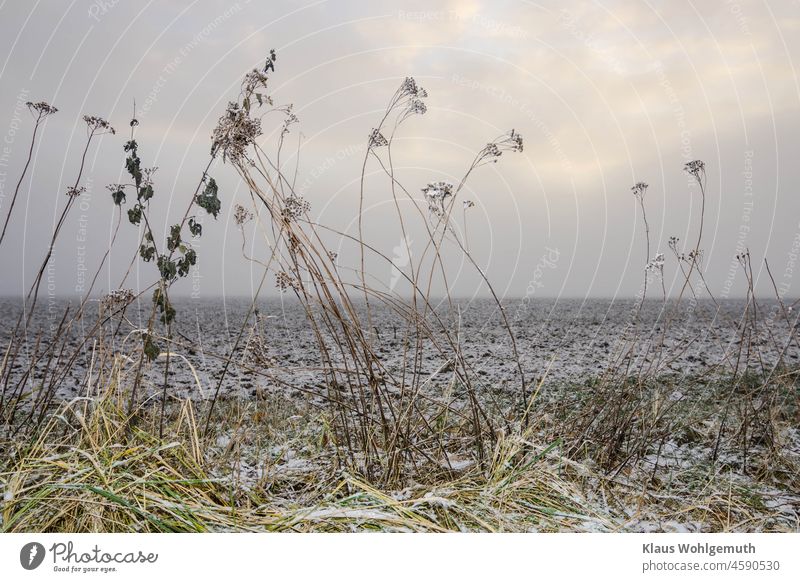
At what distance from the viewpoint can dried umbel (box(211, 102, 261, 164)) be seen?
2215mm

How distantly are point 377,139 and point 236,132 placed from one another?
23.6 inches

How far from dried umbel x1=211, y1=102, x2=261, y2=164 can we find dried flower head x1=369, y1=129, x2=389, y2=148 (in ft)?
1.59

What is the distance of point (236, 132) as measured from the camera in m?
2.22

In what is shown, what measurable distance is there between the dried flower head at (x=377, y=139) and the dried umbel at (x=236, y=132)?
19.1 inches

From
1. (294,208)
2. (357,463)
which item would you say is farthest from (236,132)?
(357,463)

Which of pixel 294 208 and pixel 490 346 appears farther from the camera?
pixel 490 346

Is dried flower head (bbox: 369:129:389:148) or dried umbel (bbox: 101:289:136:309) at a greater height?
dried flower head (bbox: 369:129:389:148)

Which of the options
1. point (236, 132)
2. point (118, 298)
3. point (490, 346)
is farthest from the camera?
point (490, 346)

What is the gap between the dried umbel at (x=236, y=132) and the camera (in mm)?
2215

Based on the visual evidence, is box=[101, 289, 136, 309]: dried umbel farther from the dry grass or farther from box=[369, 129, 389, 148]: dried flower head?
box=[369, 129, 389, 148]: dried flower head

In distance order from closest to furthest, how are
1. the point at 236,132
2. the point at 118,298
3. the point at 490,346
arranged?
the point at 236,132 → the point at 118,298 → the point at 490,346

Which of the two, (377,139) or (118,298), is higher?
(377,139)

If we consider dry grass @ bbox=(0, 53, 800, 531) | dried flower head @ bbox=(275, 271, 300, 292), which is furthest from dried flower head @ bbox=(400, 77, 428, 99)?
dried flower head @ bbox=(275, 271, 300, 292)

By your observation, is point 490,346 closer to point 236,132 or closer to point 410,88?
point 410,88
